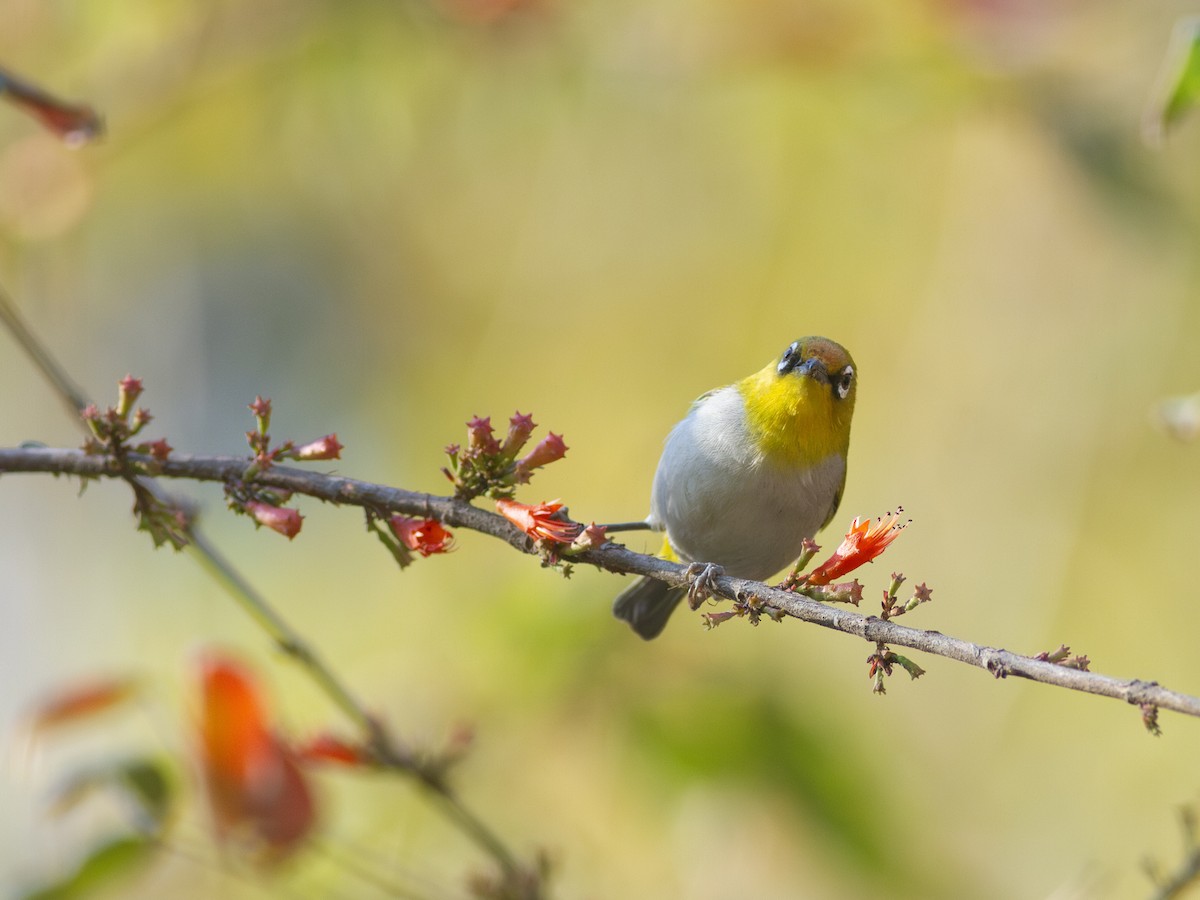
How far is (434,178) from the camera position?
12.1 meters

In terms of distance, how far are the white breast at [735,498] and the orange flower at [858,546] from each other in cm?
185

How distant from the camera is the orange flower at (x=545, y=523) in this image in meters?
2.87

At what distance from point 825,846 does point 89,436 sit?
11.9 feet

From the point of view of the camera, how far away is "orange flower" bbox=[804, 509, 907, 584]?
279 cm

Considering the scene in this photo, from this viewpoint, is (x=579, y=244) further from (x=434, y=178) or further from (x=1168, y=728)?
(x=1168, y=728)

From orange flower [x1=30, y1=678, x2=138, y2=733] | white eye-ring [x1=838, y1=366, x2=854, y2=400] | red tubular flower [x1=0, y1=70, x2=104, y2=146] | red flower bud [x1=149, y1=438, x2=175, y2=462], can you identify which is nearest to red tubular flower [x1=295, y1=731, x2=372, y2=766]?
orange flower [x1=30, y1=678, x2=138, y2=733]

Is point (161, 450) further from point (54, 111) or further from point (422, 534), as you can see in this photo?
point (54, 111)

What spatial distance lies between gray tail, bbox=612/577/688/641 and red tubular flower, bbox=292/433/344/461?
9.17 ft

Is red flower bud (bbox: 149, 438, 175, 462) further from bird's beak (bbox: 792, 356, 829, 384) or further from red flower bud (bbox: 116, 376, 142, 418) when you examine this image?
bird's beak (bbox: 792, 356, 829, 384)

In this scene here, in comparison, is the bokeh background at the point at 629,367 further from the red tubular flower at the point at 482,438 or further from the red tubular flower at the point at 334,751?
the red tubular flower at the point at 482,438

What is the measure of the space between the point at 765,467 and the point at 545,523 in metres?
2.15

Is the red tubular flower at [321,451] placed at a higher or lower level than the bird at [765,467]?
lower

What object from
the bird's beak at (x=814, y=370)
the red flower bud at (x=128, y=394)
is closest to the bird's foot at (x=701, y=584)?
the red flower bud at (x=128, y=394)

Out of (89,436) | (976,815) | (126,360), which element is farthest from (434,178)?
(89,436)
